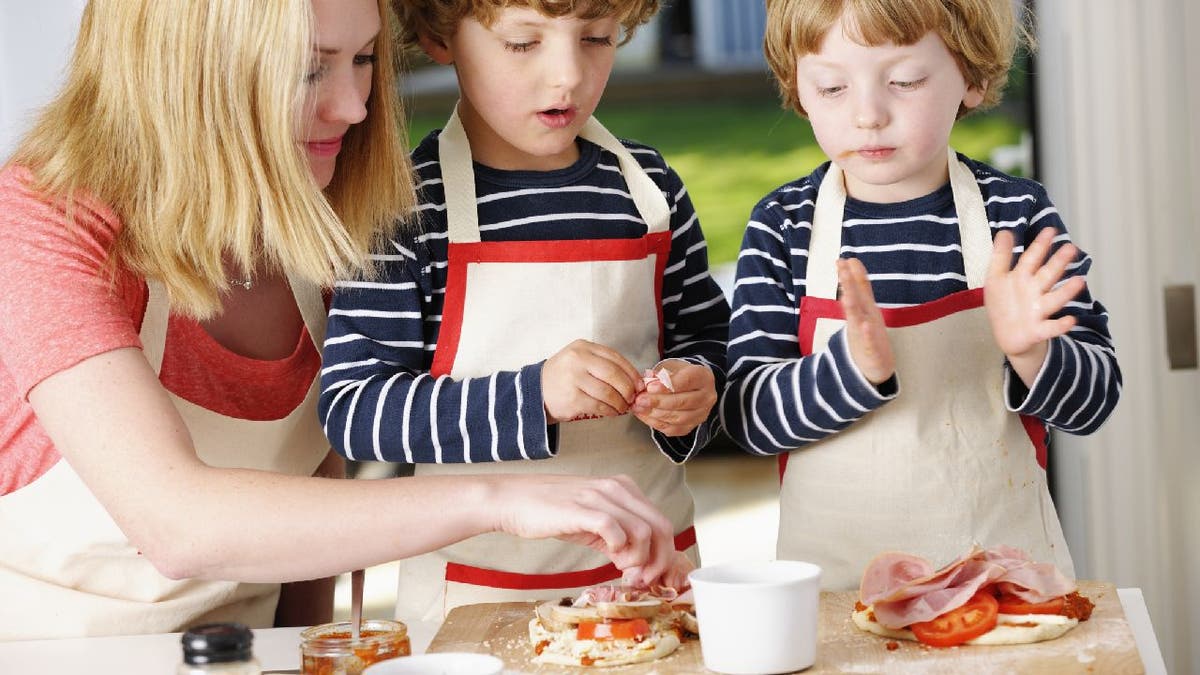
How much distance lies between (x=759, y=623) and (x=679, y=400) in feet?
1.21

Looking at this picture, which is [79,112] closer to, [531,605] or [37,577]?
[37,577]

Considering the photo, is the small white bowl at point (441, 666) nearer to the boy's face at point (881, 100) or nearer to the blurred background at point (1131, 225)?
the boy's face at point (881, 100)

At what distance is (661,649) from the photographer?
1.11 meters

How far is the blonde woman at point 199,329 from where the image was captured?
1139 millimetres

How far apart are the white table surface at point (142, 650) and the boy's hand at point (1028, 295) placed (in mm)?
255

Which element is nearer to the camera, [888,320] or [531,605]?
[531,605]

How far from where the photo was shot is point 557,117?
1404mm

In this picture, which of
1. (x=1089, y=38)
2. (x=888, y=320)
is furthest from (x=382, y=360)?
(x=1089, y=38)

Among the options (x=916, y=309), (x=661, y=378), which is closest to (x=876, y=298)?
(x=916, y=309)

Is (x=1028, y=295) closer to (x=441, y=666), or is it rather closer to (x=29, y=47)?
(x=441, y=666)

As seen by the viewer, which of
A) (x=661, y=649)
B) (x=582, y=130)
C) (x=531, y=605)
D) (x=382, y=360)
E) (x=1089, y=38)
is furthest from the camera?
(x=1089, y=38)

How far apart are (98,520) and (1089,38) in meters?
1.61

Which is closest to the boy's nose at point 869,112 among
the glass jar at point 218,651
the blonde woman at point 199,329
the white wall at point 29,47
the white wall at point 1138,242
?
the blonde woman at point 199,329

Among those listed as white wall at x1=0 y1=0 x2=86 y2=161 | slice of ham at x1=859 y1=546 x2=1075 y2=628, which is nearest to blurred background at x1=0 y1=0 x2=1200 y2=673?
white wall at x1=0 y1=0 x2=86 y2=161
